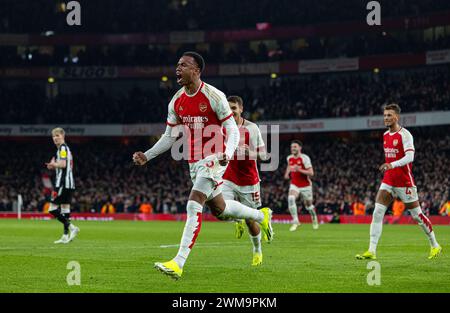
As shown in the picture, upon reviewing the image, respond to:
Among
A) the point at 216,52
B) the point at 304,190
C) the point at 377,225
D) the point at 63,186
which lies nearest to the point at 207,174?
the point at 377,225

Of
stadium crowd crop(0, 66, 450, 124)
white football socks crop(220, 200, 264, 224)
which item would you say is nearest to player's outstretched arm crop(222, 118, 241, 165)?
white football socks crop(220, 200, 264, 224)

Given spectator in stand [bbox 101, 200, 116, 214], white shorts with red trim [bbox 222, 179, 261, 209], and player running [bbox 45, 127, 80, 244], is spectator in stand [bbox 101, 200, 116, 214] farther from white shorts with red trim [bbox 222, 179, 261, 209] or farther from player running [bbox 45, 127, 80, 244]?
white shorts with red trim [bbox 222, 179, 261, 209]

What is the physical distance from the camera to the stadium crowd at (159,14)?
5994 centimetres

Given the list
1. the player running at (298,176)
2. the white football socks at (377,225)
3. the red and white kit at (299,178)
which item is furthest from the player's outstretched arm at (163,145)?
the red and white kit at (299,178)

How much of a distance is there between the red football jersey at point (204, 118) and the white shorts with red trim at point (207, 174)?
120mm

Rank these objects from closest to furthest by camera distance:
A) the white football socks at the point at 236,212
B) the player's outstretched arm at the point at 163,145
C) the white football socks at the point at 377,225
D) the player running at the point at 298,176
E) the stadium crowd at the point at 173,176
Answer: the player's outstretched arm at the point at 163,145 < the white football socks at the point at 236,212 < the white football socks at the point at 377,225 < the player running at the point at 298,176 < the stadium crowd at the point at 173,176

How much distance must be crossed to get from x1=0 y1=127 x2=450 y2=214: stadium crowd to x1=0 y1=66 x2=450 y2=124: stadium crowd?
264 centimetres

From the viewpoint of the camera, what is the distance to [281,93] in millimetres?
58094

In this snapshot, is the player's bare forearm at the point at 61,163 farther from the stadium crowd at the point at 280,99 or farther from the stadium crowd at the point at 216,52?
the stadium crowd at the point at 216,52

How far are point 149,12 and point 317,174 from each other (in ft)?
70.7

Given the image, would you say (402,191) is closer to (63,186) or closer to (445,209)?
(63,186)

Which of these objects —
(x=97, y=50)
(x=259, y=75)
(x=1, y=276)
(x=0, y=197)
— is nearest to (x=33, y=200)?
(x=0, y=197)
